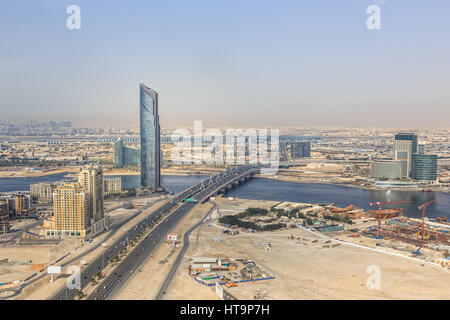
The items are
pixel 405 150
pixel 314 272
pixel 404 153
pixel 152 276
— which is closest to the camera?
pixel 152 276

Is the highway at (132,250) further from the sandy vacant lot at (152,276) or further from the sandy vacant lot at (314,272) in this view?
the sandy vacant lot at (314,272)

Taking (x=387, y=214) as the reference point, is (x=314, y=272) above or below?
below

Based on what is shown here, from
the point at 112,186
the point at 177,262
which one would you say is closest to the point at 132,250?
the point at 177,262

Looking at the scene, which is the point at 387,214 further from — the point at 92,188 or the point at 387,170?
the point at 387,170

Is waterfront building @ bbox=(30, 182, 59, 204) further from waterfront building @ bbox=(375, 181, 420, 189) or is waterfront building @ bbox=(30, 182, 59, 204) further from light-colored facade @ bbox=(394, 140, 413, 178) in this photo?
light-colored facade @ bbox=(394, 140, 413, 178)

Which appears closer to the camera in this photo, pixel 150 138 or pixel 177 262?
pixel 177 262

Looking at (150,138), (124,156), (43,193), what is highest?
(150,138)
